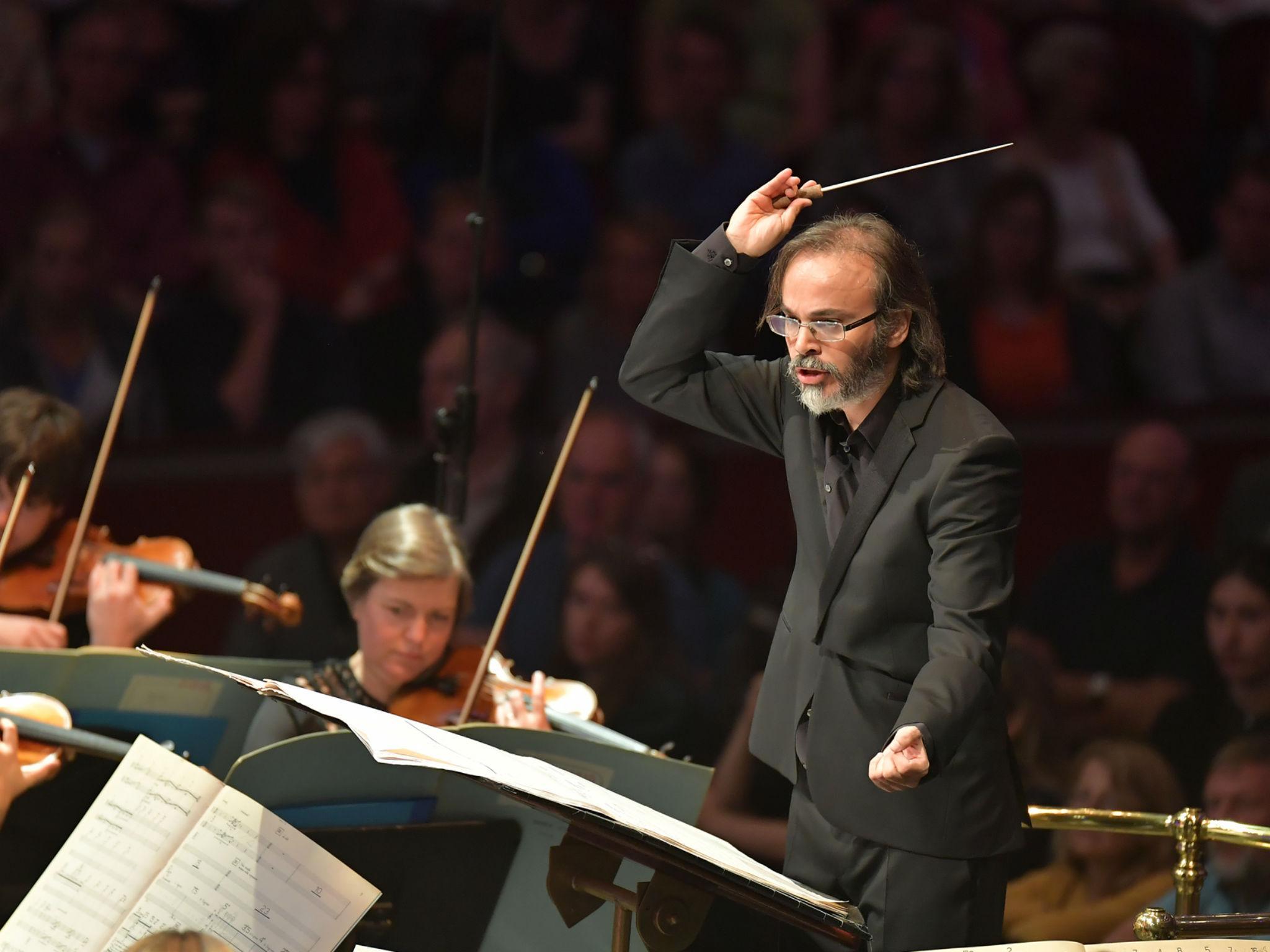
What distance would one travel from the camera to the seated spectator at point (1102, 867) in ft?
11.8

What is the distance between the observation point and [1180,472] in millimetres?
4621

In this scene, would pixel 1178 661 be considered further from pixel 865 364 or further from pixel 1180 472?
pixel 865 364

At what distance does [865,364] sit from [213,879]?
0.95 meters

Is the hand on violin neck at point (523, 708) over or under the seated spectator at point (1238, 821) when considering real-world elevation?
under

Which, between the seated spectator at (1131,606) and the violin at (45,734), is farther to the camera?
the seated spectator at (1131,606)

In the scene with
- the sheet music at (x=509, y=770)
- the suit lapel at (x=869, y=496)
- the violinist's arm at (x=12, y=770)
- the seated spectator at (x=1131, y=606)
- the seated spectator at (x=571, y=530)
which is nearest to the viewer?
the sheet music at (x=509, y=770)

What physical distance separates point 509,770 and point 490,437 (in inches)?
118

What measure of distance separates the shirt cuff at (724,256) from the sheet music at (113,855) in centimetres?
87

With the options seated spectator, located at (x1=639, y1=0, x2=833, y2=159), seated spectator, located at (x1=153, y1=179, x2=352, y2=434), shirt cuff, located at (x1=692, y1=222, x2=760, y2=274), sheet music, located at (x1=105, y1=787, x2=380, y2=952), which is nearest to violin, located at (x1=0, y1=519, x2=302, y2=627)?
sheet music, located at (x1=105, y1=787, x2=380, y2=952)

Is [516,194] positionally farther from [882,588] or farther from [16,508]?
[882,588]

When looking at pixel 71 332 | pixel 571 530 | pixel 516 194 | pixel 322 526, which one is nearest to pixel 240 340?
pixel 71 332

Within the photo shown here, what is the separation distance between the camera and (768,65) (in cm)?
556

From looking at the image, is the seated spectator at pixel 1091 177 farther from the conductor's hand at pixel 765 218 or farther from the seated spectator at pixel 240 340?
the conductor's hand at pixel 765 218

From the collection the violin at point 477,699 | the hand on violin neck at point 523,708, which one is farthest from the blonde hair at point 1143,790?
the hand on violin neck at point 523,708
